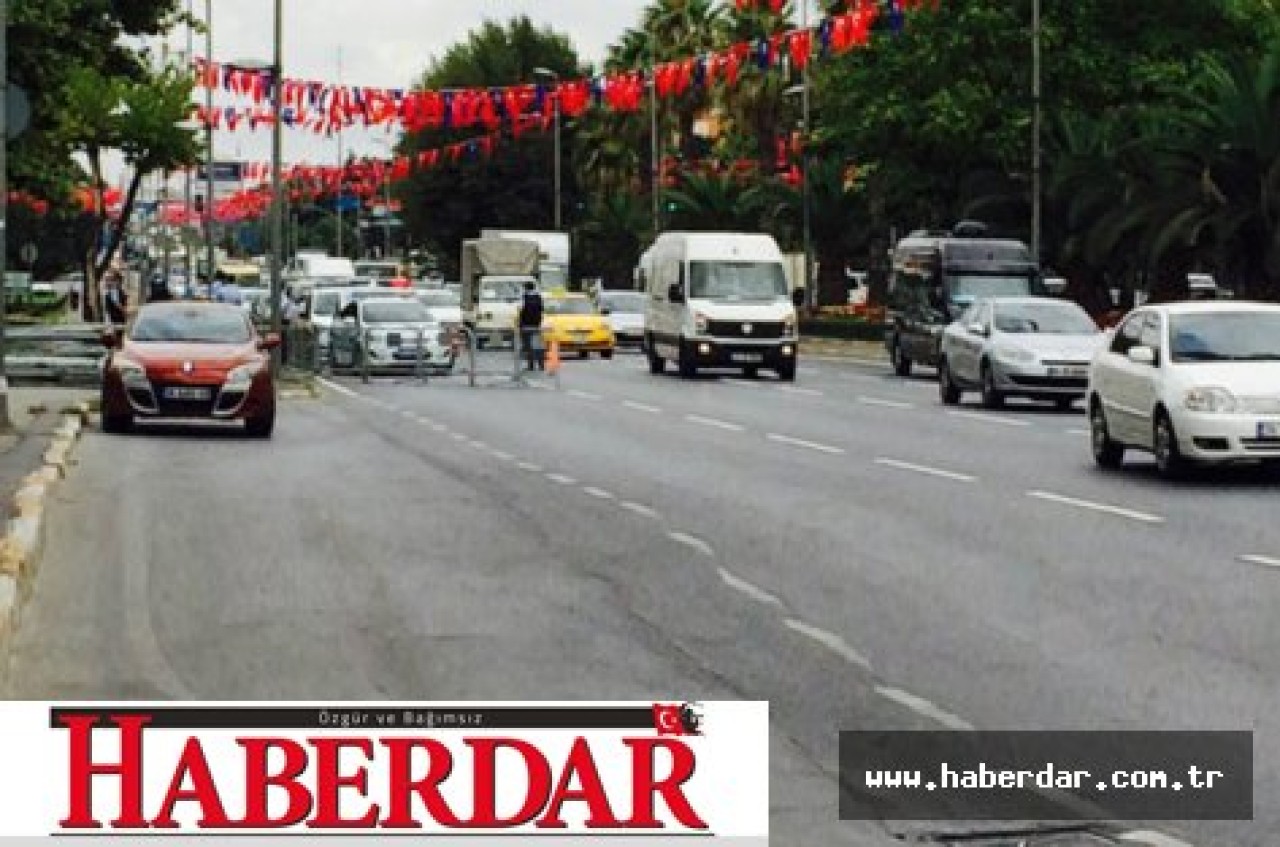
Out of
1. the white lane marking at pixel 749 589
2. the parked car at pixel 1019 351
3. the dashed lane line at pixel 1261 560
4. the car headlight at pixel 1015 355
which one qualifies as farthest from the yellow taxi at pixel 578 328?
the white lane marking at pixel 749 589

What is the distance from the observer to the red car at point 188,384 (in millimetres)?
30688

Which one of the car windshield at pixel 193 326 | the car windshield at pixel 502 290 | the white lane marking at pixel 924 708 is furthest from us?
the car windshield at pixel 502 290

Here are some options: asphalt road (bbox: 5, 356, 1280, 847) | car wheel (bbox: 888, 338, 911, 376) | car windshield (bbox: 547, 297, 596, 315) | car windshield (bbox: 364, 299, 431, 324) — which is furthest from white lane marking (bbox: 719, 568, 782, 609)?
car windshield (bbox: 547, 297, 596, 315)

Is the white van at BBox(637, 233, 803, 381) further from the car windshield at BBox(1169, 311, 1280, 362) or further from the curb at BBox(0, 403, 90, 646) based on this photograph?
the car windshield at BBox(1169, 311, 1280, 362)

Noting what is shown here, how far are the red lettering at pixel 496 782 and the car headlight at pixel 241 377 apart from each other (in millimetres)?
24274

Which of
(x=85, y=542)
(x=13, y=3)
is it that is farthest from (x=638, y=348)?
(x=85, y=542)

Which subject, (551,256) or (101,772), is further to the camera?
(551,256)

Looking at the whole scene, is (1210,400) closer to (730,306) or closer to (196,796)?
(196,796)

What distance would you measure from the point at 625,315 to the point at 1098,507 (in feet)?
170

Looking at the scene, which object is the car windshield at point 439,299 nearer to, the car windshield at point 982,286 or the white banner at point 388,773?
the car windshield at point 982,286

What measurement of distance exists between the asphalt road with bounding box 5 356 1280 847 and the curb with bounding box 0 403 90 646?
18 cm

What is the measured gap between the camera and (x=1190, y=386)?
2350cm

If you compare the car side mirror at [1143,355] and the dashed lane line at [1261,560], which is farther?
the car side mirror at [1143,355]

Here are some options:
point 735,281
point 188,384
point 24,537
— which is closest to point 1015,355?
point 188,384
